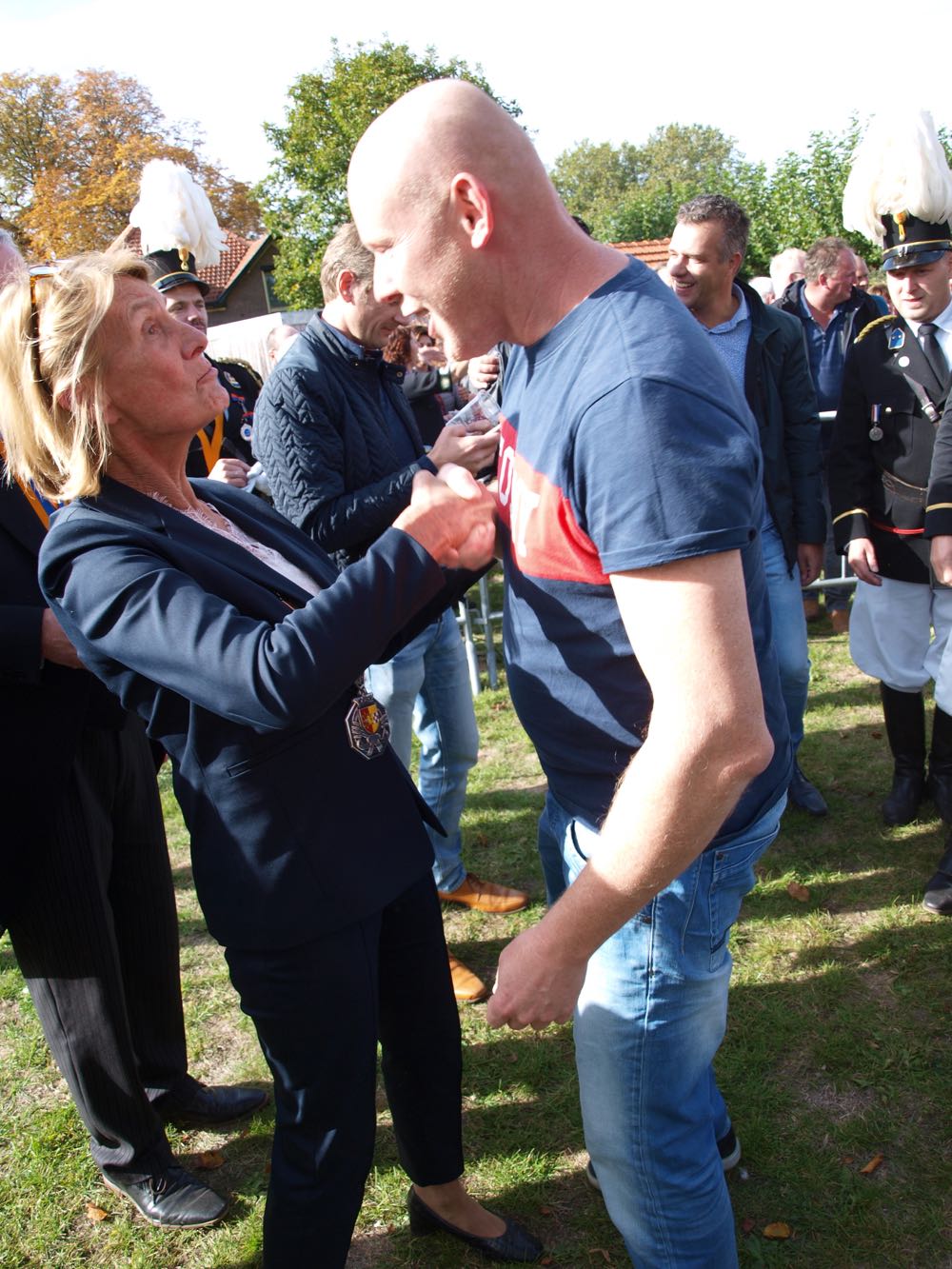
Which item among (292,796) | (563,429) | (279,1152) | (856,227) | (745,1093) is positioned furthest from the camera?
(856,227)

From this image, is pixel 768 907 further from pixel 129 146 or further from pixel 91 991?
pixel 129 146

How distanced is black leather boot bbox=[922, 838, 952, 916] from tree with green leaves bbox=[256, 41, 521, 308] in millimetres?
31143

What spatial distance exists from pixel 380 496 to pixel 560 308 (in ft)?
5.22

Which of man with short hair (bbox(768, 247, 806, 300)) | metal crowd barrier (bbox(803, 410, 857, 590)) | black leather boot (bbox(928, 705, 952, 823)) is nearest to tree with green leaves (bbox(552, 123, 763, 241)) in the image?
man with short hair (bbox(768, 247, 806, 300))

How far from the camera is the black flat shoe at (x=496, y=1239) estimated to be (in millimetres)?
2258

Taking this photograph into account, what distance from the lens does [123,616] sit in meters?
1.53

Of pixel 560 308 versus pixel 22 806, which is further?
pixel 22 806

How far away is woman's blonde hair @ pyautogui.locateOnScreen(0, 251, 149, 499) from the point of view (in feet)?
5.56

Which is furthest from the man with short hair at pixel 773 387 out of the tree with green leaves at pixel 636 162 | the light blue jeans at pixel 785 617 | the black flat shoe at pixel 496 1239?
the tree with green leaves at pixel 636 162

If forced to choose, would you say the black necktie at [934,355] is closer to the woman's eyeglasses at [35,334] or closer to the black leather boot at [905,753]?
the black leather boot at [905,753]

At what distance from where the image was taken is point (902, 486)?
3.80 metres

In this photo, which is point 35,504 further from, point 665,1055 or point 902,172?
point 902,172

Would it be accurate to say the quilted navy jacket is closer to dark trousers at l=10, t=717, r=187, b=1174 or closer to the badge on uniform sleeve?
dark trousers at l=10, t=717, r=187, b=1174

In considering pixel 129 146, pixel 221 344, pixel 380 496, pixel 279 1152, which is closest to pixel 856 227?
pixel 380 496
